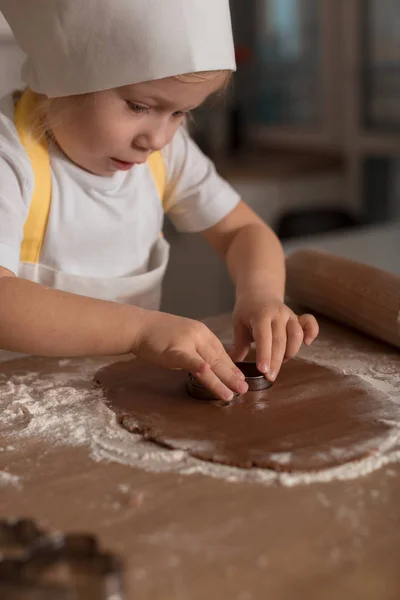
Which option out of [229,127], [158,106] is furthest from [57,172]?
[229,127]

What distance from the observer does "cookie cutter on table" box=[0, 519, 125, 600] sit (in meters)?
0.45

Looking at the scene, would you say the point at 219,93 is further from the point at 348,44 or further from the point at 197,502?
the point at 348,44

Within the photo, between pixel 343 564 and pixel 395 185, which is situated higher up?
pixel 343 564

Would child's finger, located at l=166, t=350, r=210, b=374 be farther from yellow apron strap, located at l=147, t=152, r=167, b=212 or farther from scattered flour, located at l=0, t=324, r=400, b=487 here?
yellow apron strap, located at l=147, t=152, r=167, b=212

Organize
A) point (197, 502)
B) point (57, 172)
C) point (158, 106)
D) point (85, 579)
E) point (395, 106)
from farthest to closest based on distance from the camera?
point (395, 106) < point (57, 172) < point (158, 106) < point (197, 502) < point (85, 579)

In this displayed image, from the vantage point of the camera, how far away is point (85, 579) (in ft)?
1.59

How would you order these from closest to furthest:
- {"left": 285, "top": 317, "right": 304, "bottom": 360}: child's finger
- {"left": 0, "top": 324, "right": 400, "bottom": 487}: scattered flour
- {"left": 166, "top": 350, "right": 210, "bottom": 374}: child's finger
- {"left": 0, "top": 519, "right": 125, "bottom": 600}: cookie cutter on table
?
{"left": 0, "top": 519, "right": 125, "bottom": 600}: cookie cutter on table < {"left": 0, "top": 324, "right": 400, "bottom": 487}: scattered flour < {"left": 166, "top": 350, "right": 210, "bottom": 374}: child's finger < {"left": 285, "top": 317, "right": 304, "bottom": 360}: child's finger

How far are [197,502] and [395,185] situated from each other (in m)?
2.11

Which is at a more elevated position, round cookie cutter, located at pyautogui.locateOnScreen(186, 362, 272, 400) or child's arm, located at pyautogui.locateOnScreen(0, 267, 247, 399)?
child's arm, located at pyautogui.locateOnScreen(0, 267, 247, 399)

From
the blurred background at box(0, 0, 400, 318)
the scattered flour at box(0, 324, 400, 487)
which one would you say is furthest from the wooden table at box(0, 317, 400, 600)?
the blurred background at box(0, 0, 400, 318)

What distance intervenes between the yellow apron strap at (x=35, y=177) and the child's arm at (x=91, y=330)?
0.65 feet

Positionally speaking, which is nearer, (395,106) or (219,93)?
(219,93)

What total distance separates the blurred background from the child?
3.18ft

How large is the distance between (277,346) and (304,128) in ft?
6.90
